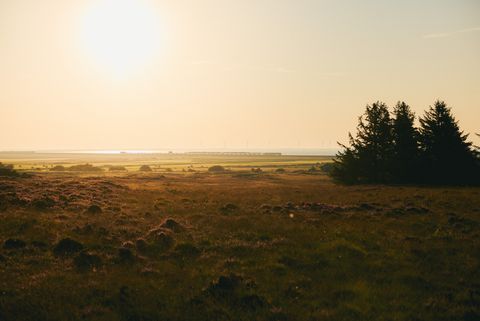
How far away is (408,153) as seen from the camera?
152 feet

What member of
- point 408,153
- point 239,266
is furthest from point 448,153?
point 239,266

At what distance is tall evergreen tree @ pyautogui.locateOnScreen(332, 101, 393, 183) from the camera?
4881 cm

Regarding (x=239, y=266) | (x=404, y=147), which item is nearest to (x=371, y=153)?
(x=404, y=147)

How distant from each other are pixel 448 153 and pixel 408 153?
4.81 m

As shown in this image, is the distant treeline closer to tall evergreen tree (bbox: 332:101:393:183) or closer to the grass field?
tall evergreen tree (bbox: 332:101:393:183)

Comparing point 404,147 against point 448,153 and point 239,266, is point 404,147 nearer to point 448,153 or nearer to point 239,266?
point 448,153

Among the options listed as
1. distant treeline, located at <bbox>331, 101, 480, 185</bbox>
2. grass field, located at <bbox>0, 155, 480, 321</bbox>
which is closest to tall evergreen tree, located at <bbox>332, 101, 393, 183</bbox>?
distant treeline, located at <bbox>331, 101, 480, 185</bbox>

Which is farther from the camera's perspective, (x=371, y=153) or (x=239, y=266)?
(x=371, y=153)

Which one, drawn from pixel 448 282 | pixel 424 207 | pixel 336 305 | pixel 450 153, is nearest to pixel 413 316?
pixel 336 305

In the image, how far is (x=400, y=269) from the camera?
12.6 m

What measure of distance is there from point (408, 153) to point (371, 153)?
204 inches

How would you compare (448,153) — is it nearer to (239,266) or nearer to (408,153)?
(408,153)

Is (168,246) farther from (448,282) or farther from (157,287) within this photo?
(448,282)

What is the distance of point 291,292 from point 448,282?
5.59 meters
